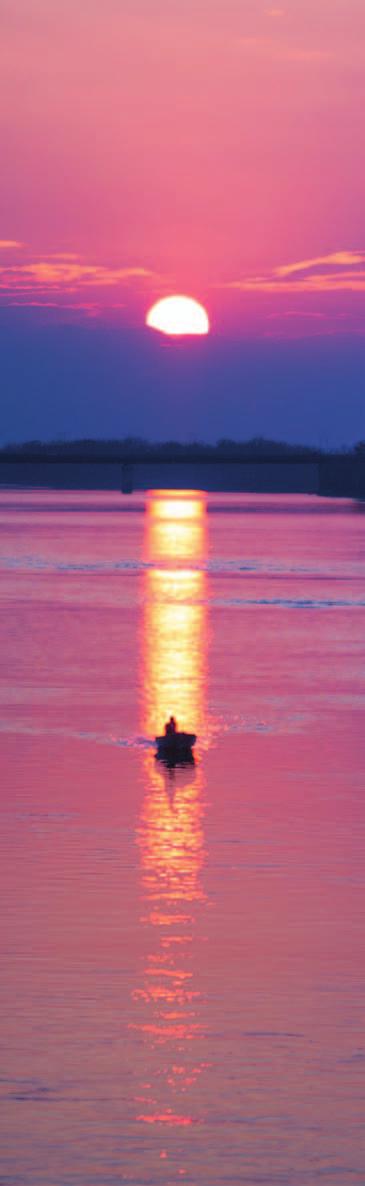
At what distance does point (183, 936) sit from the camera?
1977 cm

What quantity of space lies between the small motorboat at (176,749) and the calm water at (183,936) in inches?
11.7

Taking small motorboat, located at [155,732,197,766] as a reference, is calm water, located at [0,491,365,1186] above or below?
below

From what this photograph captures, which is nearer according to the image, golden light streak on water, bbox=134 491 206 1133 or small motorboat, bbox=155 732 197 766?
golden light streak on water, bbox=134 491 206 1133

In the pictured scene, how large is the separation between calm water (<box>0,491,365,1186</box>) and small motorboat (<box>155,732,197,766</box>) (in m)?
0.30

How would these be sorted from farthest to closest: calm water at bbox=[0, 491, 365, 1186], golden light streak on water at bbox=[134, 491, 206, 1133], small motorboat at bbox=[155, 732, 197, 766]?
small motorboat at bbox=[155, 732, 197, 766], golden light streak on water at bbox=[134, 491, 206, 1133], calm water at bbox=[0, 491, 365, 1186]

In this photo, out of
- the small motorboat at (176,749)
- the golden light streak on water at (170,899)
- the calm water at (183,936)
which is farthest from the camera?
the small motorboat at (176,749)

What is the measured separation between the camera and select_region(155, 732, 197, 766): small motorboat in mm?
33500

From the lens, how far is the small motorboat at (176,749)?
110 feet

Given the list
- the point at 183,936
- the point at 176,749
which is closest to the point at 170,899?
the point at 183,936

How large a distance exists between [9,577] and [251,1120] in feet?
320

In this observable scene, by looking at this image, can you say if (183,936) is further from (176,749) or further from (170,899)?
(176,749)

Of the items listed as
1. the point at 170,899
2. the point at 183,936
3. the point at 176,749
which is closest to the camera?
the point at 183,936

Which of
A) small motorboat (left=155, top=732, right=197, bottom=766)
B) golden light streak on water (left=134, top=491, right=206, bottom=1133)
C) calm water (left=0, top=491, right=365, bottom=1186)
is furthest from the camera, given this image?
small motorboat (left=155, top=732, right=197, bottom=766)

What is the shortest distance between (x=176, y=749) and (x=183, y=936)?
1382 cm
